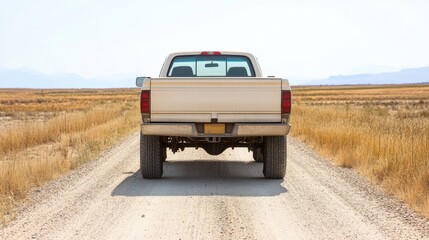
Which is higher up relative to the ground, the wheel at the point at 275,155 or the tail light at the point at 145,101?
the tail light at the point at 145,101

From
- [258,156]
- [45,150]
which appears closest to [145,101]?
[258,156]

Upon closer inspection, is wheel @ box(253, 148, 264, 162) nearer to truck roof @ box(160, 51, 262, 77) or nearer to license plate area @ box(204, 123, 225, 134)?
truck roof @ box(160, 51, 262, 77)

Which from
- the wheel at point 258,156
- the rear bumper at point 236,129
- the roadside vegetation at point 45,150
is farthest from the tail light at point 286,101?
the roadside vegetation at point 45,150

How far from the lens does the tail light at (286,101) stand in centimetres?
1002

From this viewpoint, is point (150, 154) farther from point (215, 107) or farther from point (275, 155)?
Result: point (275, 155)

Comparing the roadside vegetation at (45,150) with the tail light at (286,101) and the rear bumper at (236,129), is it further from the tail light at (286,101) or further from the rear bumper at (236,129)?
the tail light at (286,101)

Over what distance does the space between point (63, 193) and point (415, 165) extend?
5.51 metres

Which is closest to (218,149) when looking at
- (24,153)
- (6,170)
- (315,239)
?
(6,170)

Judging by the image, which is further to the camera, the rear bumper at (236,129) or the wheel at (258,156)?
the wheel at (258,156)

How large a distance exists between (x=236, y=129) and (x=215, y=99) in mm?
573

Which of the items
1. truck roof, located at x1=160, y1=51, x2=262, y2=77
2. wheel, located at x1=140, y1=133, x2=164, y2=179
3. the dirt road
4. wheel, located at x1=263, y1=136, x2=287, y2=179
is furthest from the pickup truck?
truck roof, located at x1=160, y1=51, x2=262, y2=77

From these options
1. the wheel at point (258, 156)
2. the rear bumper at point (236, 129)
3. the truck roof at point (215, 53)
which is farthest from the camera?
the wheel at point (258, 156)

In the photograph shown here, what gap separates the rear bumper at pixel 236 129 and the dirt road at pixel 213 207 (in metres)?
0.83

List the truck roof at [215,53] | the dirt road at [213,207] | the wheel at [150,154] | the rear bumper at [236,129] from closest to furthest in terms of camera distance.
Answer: the dirt road at [213,207] → the rear bumper at [236,129] → the wheel at [150,154] → the truck roof at [215,53]
